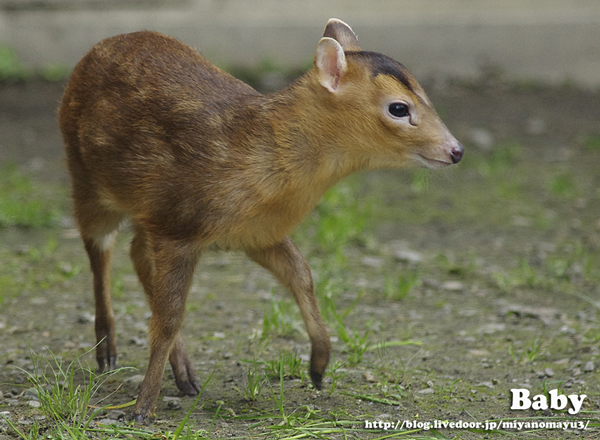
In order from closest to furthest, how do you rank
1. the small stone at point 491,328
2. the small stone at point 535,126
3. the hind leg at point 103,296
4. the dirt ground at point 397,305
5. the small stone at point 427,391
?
1. the dirt ground at point 397,305
2. the small stone at point 427,391
3. the hind leg at point 103,296
4. the small stone at point 491,328
5. the small stone at point 535,126

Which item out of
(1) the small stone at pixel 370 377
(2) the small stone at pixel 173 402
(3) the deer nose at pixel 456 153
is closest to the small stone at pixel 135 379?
(2) the small stone at pixel 173 402

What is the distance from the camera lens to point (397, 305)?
17.4 feet

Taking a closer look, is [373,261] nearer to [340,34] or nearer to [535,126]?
[340,34]

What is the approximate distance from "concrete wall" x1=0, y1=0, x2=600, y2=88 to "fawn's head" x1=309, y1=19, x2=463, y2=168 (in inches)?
286

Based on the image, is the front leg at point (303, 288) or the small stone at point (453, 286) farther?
the small stone at point (453, 286)

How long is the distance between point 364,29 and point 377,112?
7448 mm

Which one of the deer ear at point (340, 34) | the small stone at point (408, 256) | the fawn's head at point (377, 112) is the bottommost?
the fawn's head at point (377, 112)

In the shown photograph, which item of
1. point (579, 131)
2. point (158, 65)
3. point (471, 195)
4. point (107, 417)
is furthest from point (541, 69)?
point (107, 417)

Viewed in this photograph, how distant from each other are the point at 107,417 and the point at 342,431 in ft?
3.36

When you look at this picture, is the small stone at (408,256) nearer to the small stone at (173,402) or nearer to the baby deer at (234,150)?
the baby deer at (234,150)

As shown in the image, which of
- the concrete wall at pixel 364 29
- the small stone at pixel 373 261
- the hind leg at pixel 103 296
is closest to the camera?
the hind leg at pixel 103 296

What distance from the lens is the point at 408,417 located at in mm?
3672

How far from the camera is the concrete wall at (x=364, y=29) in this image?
34.8 ft

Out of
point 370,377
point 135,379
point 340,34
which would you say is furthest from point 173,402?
point 340,34
